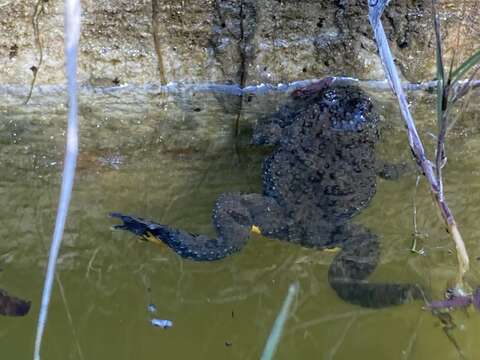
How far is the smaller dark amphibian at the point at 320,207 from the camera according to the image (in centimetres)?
256

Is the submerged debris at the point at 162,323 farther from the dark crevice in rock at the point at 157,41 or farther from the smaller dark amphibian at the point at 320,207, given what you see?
the dark crevice in rock at the point at 157,41

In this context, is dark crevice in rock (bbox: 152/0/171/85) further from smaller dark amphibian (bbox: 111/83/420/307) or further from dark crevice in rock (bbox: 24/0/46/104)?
smaller dark amphibian (bbox: 111/83/420/307)

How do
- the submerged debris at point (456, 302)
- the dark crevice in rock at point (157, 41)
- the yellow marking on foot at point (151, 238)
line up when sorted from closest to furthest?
the submerged debris at point (456, 302) < the yellow marking on foot at point (151, 238) < the dark crevice in rock at point (157, 41)

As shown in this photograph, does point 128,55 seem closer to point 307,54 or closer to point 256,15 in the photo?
point 256,15

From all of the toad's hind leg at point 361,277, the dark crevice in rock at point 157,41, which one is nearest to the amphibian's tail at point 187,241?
the toad's hind leg at point 361,277

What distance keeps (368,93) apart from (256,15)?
0.71 meters

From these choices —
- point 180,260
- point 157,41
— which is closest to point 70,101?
point 180,260

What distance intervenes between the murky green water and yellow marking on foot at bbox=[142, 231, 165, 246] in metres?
0.05

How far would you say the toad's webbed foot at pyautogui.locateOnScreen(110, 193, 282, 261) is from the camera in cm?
254

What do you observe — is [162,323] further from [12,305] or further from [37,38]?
[37,38]

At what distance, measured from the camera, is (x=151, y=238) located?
8.59 ft

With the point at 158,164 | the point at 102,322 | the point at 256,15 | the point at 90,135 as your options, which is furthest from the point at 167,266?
the point at 256,15

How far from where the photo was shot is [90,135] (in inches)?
118

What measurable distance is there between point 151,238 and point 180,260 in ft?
0.52
